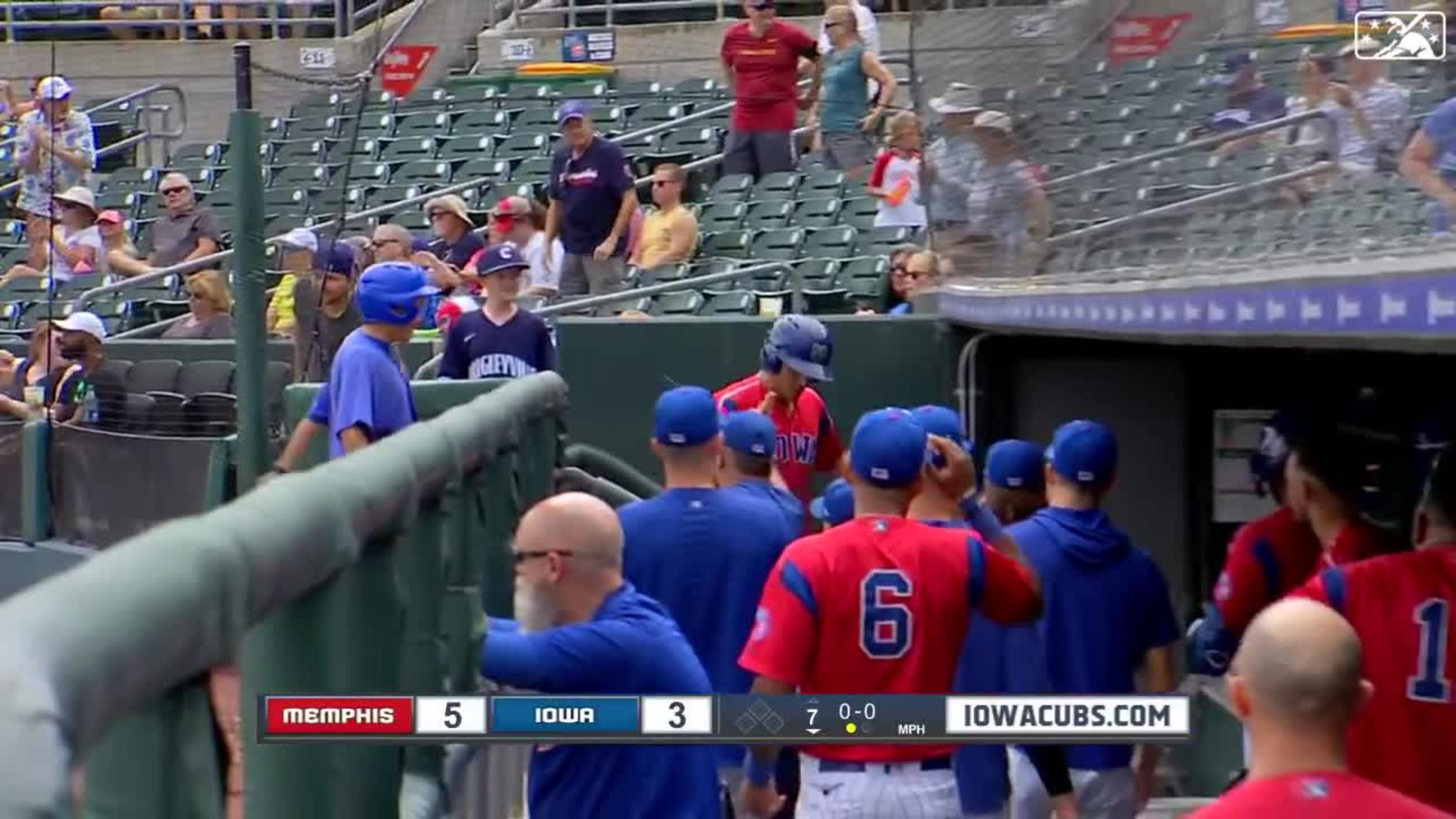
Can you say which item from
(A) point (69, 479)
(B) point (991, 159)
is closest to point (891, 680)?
(B) point (991, 159)

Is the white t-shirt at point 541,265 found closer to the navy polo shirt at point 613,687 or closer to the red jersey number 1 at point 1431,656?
the navy polo shirt at point 613,687

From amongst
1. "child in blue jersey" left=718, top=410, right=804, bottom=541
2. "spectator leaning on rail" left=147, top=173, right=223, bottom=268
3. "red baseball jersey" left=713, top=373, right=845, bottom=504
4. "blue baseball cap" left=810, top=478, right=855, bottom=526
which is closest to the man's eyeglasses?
"blue baseball cap" left=810, top=478, right=855, bottom=526

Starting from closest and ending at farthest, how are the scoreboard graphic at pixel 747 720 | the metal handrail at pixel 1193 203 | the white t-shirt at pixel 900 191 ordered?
the scoreboard graphic at pixel 747 720
the metal handrail at pixel 1193 203
the white t-shirt at pixel 900 191

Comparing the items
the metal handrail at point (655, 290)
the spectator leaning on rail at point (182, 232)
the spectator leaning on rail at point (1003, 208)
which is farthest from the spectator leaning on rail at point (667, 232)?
the spectator leaning on rail at point (1003, 208)

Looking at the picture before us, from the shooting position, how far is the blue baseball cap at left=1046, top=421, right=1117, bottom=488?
Result: 5590 millimetres

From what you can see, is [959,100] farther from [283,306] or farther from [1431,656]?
[1431,656]

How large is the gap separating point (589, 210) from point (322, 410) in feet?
21.0

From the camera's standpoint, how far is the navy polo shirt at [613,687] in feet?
12.2

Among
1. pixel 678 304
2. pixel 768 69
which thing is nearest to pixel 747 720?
pixel 678 304

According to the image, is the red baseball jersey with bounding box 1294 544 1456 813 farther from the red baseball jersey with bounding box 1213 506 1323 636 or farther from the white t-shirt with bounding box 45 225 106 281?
the white t-shirt with bounding box 45 225 106 281

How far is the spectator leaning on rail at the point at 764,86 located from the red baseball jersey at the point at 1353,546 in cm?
987

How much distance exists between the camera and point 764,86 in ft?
47.2

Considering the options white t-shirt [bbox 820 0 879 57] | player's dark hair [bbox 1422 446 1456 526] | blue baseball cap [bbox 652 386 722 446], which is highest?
white t-shirt [bbox 820 0 879 57]

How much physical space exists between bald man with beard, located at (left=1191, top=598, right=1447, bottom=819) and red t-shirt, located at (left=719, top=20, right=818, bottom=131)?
11.8m
